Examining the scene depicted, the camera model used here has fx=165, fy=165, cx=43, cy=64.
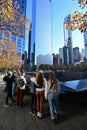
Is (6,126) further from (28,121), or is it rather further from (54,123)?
(54,123)

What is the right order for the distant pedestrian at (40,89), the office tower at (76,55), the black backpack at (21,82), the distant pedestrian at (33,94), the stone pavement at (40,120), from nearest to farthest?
the stone pavement at (40,120) → the distant pedestrian at (40,89) → the distant pedestrian at (33,94) → the black backpack at (21,82) → the office tower at (76,55)

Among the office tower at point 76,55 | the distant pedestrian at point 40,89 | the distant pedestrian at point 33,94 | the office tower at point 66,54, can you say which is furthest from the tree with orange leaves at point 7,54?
the office tower at point 76,55

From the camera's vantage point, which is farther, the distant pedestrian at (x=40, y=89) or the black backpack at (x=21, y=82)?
the black backpack at (x=21, y=82)

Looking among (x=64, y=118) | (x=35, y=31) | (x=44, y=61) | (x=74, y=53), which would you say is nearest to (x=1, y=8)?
(x=64, y=118)

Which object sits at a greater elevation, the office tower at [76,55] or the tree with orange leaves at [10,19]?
the office tower at [76,55]

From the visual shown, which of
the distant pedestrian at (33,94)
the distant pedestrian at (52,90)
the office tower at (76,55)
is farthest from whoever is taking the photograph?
the office tower at (76,55)

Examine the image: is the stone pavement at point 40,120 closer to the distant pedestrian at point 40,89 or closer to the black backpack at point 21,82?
the distant pedestrian at point 40,89

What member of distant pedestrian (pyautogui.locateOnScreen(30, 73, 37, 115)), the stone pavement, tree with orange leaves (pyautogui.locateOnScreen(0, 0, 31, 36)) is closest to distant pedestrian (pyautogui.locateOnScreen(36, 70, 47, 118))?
distant pedestrian (pyautogui.locateOnScreen(30, 73, 37, 115))

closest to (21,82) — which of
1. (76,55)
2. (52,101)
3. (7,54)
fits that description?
(52,101)

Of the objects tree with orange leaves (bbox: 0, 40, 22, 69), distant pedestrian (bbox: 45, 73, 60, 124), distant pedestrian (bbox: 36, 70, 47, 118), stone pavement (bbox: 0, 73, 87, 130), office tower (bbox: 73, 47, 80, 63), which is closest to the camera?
stone pavement (bbox: 0, 73, 87, 130)

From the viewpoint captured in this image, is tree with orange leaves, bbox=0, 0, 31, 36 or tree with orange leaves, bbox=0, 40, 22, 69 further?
tree with orange leaves, bbox=0, 40, 22, 69

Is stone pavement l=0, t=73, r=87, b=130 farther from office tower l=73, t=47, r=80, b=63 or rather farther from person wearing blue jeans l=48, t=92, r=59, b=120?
office tower l=73, t=47, r=80, b=63

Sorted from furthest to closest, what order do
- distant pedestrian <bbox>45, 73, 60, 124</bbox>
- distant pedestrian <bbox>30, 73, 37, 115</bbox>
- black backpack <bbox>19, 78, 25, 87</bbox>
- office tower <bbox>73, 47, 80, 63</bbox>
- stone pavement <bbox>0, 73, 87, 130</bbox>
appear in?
office tower <bbox>73, 47, 80, 63</bbox>
black backpack <bbox>19, 78, 25, 87</bbox>
distant pedestrian <bbox>30, 73, 37, 115</bbox>
distant pedestrian <bbox>45, 73, 60, 124</bbox>
stone pavement <bbox>0, 73, 87, 130</bbox>

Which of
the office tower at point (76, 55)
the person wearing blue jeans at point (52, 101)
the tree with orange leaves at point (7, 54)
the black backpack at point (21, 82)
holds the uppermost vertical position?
the office tower at point (76, 55)
